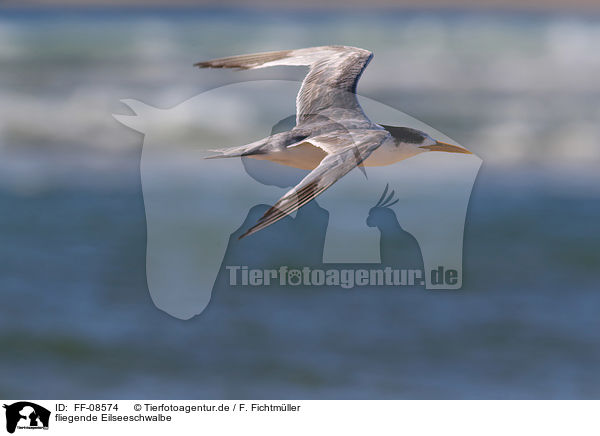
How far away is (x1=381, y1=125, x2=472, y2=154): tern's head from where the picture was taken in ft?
14.3

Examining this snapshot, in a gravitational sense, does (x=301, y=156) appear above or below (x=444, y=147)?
below

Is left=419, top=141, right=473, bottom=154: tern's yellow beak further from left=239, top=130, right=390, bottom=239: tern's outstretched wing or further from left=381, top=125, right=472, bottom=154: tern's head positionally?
left=239, top=130, right=390, bottom=239: tern's outstretched wing

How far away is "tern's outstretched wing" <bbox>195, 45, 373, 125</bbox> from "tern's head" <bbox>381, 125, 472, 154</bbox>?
0.23 metres

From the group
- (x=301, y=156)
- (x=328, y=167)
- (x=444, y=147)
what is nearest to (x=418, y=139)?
(x=444, y=147)

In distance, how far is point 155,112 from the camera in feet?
16.8

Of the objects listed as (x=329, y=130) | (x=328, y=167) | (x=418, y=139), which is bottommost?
(x=328, y=167)

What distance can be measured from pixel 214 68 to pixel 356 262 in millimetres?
1764

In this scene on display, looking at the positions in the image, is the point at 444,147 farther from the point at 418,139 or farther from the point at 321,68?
the point at 321,68

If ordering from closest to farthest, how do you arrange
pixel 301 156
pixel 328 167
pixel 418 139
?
pixel 328 167
pixel 301 156
pixel 418 139

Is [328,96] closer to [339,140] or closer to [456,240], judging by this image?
[339,140]

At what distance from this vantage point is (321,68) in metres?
4.64

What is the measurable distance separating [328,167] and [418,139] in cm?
124

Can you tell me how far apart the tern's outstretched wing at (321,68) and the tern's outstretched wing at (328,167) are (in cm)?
42
